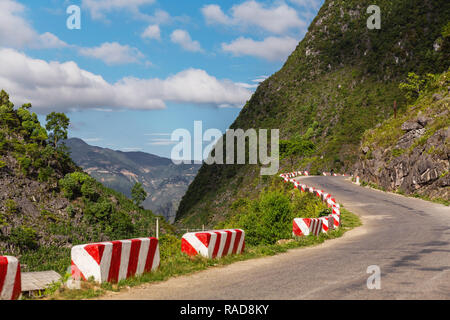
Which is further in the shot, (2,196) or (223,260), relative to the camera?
(2,196)

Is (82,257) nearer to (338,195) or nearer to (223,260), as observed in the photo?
(223,260)

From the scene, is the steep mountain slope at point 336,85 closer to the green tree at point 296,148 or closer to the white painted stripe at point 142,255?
the green tree at point 296,148

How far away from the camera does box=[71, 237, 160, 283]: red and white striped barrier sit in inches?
278

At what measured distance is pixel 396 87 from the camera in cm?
9088

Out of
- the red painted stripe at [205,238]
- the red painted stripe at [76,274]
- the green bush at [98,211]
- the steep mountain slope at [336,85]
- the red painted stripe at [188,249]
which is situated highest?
the steep mountain slope at [336,85]

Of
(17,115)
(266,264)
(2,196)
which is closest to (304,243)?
(266,264)

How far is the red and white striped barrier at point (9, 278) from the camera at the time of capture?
6160mm

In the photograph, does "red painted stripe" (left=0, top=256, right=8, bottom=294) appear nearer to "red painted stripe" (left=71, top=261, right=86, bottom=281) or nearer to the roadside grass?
the roadside grass

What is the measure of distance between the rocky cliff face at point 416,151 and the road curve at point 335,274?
1636cm

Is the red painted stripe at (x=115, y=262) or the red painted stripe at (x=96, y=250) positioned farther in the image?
the red painted stripe at (x=115, y=262)

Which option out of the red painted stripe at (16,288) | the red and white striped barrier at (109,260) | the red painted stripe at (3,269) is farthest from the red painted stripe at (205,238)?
the red painted stripe at (3,269)

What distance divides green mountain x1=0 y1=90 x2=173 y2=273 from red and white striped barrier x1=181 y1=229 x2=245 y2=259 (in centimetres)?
9359

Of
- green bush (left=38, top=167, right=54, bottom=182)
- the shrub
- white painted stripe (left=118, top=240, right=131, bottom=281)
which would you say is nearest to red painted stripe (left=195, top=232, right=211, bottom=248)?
white painted stripe (left=118, top=240, right=131, bottom=281)
